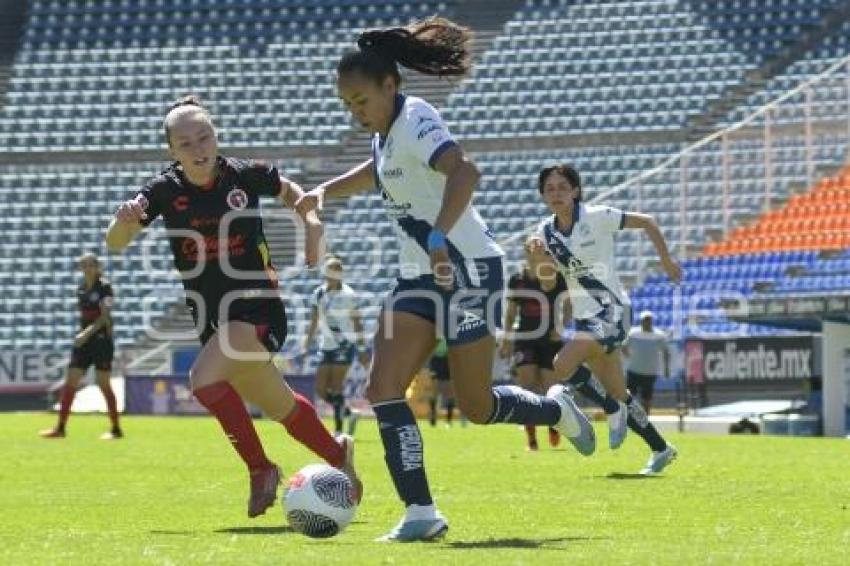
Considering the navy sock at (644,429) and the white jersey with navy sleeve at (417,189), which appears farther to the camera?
the navy sock at (644,429)

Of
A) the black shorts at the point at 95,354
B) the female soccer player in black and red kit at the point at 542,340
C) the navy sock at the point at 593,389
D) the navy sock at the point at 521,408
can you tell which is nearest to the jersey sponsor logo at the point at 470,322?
the navy sock at the point at 521,408

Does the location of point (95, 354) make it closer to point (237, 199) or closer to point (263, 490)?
point (237, 199)

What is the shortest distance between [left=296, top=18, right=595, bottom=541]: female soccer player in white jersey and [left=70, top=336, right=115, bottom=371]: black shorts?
1466 centimetres

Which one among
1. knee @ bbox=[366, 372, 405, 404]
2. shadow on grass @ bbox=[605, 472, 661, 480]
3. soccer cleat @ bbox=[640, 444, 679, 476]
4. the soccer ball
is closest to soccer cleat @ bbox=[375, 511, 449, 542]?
the soccer ball

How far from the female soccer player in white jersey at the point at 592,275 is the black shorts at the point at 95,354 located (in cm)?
960

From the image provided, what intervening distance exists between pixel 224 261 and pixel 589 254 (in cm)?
507

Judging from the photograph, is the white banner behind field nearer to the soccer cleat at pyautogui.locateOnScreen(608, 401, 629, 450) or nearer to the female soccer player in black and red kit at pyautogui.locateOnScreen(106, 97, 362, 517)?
the soccer cleat at pyautogui.locateOnScreen(608, 401, 629, 450)

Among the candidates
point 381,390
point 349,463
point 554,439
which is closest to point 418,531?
point 381,390

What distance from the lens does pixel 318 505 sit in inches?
314

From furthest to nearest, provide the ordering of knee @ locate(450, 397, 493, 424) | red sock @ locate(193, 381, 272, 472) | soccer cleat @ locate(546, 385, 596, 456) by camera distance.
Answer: soccer cleat @ locate(546, 385, 596, 456) < red sock @ locate(193, 381, 272, 472) < knee @ locate(450, 397, 493, 424)

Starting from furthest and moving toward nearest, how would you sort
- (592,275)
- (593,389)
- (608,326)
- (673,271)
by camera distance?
(593,389), (608,326), (592,275), (673,271)

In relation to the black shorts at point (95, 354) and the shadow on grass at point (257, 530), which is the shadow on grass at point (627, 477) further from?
the black shorts at point (95, 354)

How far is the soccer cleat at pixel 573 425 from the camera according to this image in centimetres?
944

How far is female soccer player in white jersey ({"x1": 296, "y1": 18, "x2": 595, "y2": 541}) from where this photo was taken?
26.0 ft
